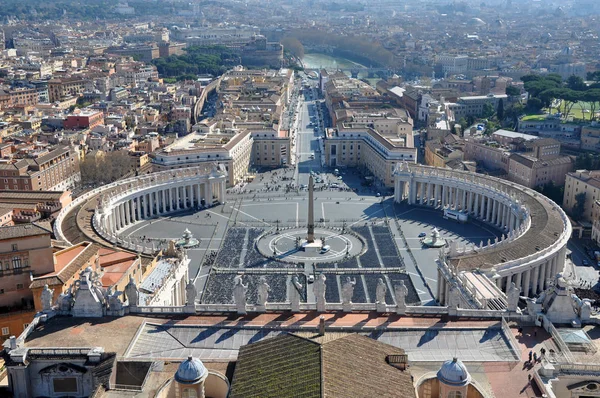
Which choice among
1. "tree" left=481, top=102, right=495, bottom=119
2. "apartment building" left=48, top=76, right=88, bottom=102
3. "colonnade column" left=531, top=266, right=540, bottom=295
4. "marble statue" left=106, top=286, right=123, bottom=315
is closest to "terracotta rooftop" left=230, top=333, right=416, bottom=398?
"marble statue" left=106, top=286, right=123, bottom=315

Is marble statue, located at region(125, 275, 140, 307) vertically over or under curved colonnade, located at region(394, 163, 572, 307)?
over

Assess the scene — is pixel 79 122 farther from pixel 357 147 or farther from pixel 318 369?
pixel 318 369

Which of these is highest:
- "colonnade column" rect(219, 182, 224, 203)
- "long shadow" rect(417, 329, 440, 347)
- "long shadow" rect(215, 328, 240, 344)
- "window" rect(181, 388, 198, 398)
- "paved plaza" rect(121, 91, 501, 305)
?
"window" rect(181, 388, 198, 398)

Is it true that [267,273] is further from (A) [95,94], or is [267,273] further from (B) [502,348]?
(A) [95,94]

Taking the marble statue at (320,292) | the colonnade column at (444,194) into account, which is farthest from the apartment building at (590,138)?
the marble statue at (320,292)

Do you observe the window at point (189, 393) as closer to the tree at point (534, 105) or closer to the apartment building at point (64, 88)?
the tree at point (534, 105)

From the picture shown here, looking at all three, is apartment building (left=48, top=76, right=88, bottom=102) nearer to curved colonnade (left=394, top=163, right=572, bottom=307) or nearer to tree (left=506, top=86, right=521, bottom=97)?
tree (left=506, top=86, right=521, bottom=97)

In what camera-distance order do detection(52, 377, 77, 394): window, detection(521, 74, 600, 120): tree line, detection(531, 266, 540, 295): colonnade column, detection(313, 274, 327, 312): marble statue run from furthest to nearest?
detection(521, 74, 600, 120): tree line → detection(531, 266, 540, 295): colonnade column → detection(313, 274, 327, 312): marble statue → detection(52, 377, 77, 394): window
